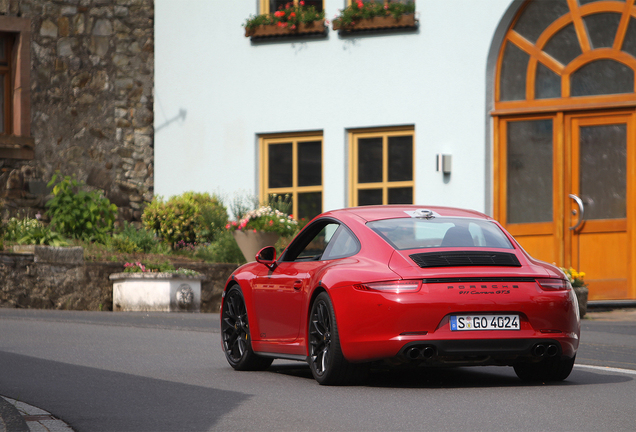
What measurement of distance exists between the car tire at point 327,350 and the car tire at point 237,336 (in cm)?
112

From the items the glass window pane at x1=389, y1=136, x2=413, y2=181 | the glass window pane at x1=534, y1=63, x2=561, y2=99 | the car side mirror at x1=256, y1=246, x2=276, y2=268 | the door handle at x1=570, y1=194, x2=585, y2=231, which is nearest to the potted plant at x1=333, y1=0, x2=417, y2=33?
the glass window pane at x1=389, y1=136, x2=413, y2=181

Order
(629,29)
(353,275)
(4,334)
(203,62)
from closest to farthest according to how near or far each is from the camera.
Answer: (353,275), (4,334), (629,29), (203,62)

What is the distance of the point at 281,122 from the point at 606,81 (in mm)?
5782

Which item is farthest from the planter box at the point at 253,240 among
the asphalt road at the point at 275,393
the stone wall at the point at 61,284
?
the asphalt road at the point at 275,393

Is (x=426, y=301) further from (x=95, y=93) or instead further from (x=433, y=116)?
(x=95, y=93)

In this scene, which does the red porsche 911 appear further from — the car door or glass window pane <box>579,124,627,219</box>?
glass window pane <box>579,124,627,219</box>

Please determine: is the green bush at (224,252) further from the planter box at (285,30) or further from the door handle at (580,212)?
the door handle at (580,212)

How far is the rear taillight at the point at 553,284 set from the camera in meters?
7.47

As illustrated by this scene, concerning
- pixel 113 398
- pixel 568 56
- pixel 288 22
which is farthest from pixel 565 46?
pixel 113 398

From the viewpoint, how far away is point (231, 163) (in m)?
20.4

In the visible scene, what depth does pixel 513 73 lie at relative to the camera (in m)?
18.3

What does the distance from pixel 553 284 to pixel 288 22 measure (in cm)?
1295

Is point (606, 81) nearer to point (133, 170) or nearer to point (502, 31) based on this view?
point (502, 31)

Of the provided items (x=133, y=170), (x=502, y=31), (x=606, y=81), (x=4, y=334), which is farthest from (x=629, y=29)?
(x=4, y=334)
